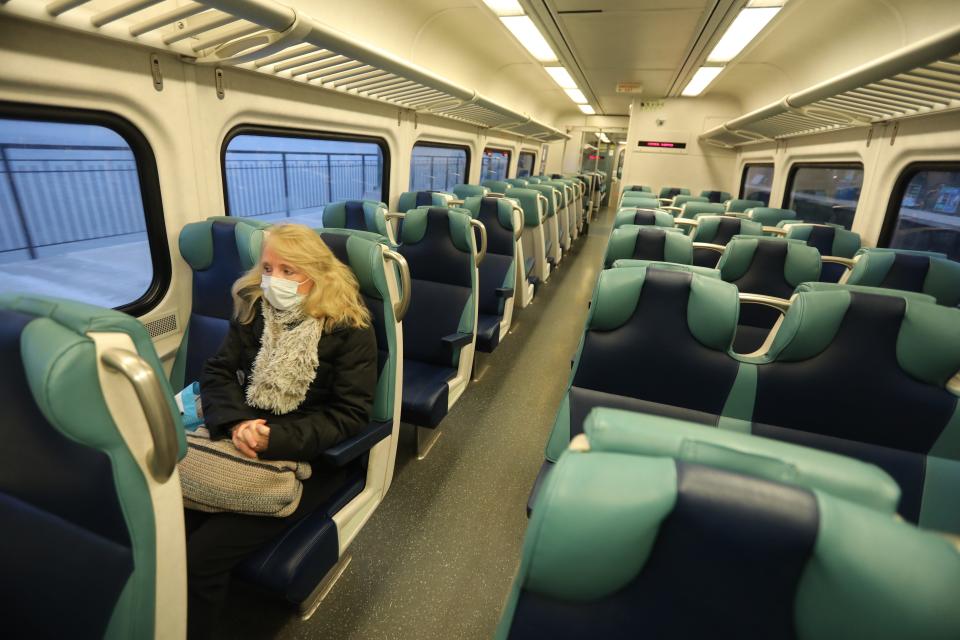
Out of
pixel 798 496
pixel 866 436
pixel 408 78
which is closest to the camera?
pixel 798 496

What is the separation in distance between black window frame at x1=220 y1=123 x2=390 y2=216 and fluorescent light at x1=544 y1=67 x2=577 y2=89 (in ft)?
12.8

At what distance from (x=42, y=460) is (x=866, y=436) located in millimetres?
2391

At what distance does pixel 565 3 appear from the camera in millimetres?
4188

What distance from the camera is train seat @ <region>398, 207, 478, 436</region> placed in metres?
2.94

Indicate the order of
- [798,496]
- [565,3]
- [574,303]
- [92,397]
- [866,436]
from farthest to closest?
[574,303] → [565,3] → [866,436] → [92,397] → [798,496]

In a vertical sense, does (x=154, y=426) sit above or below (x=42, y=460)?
above

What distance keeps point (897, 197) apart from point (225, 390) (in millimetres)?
5569

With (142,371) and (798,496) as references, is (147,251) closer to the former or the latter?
(142,371)

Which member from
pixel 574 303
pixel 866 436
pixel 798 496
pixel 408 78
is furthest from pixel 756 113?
pixel 798 496

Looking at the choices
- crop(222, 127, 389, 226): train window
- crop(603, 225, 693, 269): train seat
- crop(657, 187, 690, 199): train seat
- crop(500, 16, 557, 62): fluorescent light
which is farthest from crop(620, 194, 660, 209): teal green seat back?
crop(657, 187, 690, 199): train seat

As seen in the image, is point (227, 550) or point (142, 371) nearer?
point (142, 371)

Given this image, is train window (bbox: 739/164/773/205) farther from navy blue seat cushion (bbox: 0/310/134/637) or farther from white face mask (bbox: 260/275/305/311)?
navy blue seat cushion (bbox: 0/310/134/637)

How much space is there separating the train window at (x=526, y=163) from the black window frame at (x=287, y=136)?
8763 millimetres

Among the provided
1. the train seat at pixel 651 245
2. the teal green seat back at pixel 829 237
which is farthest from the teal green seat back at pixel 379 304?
the teal green seat back at pixel 829 237
